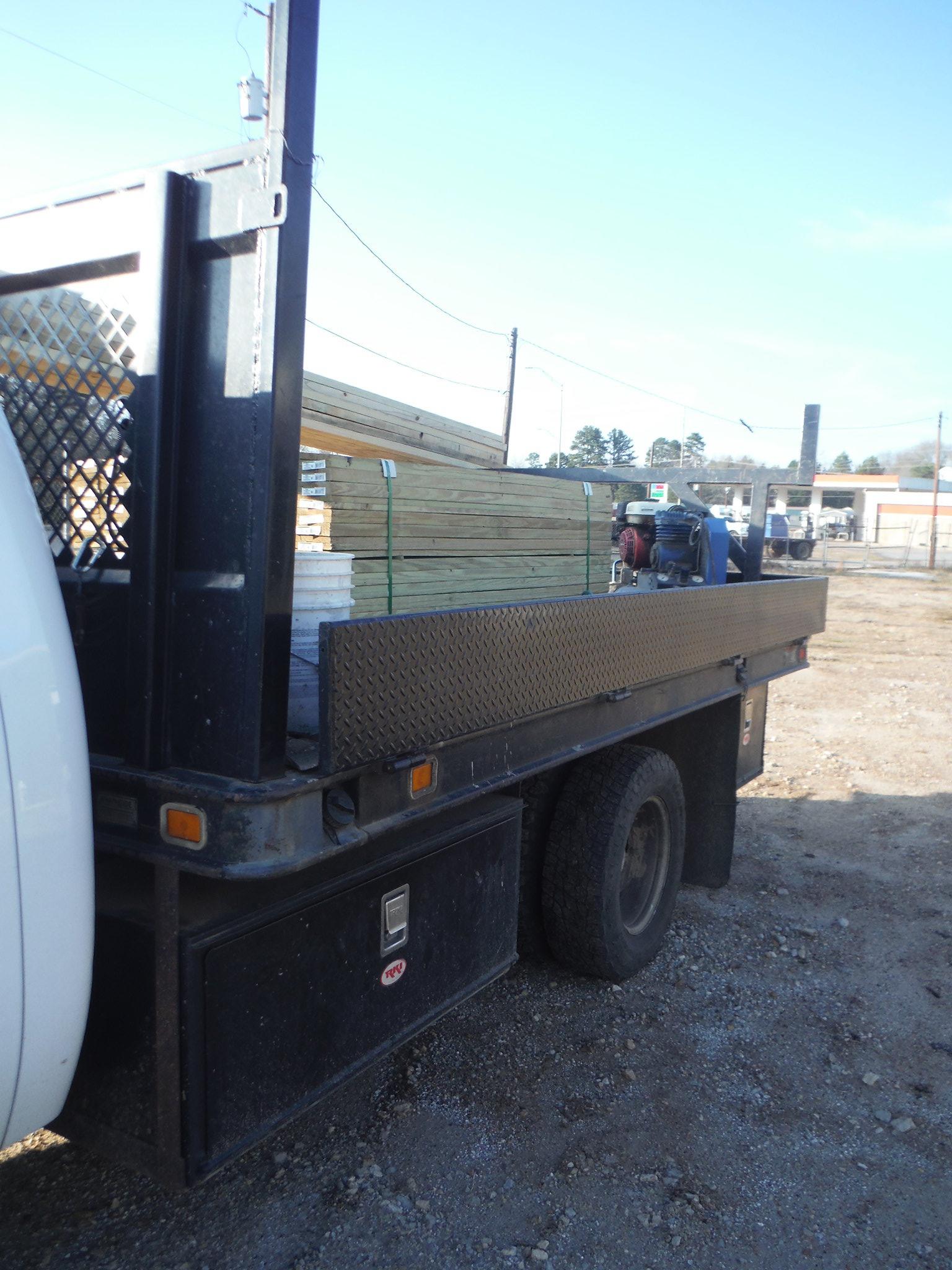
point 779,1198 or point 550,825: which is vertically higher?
point 550,825

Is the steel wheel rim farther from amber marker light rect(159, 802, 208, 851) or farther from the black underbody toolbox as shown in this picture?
amber marker light rect(159, 802, 208, 851)

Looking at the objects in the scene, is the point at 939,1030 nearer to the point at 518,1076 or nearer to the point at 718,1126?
the point at 718,1126

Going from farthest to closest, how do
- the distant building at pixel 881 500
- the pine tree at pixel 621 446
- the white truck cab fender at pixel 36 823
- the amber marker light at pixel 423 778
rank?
the pine tree at pixel 621 446 < the distant building at pixel 881 500 < the amber marker light at pixel 423 778 < the white truck cab fender at pixel 36 823

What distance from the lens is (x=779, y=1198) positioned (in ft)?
8.86

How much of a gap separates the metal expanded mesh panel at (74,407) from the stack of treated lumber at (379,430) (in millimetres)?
1656

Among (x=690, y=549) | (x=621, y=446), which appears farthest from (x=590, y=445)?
(x=690, y=549)

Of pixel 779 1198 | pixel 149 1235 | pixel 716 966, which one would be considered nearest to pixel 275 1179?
pixel 149 1235

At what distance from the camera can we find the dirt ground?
8.07 ft

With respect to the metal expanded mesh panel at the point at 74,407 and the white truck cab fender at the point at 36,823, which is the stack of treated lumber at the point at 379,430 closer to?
the metal expanded mesh panel at the point at 74,407

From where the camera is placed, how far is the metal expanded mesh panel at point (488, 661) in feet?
6.44

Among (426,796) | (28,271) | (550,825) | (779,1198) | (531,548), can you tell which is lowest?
(779,1198)

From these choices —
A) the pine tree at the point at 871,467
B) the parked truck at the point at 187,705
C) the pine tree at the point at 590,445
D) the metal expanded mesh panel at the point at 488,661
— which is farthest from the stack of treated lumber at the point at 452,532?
the pine tree at the point at 871,467

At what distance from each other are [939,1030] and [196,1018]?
3013mm

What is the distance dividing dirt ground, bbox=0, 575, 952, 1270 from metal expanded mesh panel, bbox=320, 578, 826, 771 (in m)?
1.33
